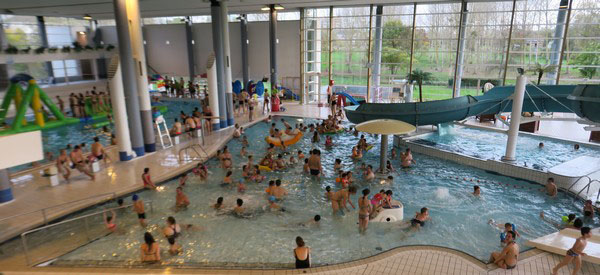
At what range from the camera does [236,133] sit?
13.8 metres

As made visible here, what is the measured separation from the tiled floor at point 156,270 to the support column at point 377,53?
12.0 m

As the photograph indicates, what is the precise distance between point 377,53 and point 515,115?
33.1ft

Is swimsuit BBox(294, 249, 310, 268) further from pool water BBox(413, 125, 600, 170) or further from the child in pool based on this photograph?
pool water BBox(413, 125, 600, 170)

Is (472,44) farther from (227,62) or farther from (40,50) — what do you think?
(40,50)

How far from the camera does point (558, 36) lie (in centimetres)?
1538

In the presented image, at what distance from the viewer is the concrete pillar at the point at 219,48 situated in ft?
44.7

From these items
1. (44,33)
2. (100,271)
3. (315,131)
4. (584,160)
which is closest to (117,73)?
(100,271)

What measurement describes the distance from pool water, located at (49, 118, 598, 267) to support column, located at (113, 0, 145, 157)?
6.77 feet

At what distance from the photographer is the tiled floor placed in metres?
5.65

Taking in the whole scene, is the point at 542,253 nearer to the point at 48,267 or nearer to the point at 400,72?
the point at 48,267

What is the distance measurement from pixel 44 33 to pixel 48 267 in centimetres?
2449

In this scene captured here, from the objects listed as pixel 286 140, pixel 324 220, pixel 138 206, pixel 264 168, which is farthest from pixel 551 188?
pixel 138 206

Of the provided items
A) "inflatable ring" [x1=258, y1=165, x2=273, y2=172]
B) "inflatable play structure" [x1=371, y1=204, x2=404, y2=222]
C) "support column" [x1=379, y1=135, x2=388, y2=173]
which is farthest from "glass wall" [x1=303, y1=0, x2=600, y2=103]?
"inflatable play structure" [x1=371, y1=204, x2=404, y2=222]

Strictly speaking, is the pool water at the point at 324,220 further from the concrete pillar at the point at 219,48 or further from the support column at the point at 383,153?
the concrete pillar at the point at 219,48
